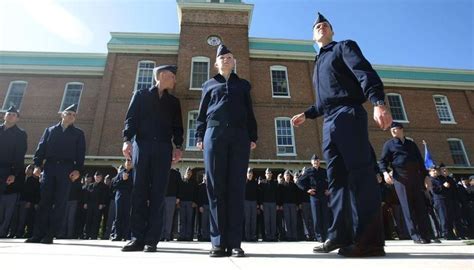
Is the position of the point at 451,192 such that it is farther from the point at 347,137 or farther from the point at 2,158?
the point at 2,158

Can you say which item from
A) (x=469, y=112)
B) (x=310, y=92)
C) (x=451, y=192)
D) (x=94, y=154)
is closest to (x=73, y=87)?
(x=94, y=154)

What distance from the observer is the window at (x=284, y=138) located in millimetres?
17641

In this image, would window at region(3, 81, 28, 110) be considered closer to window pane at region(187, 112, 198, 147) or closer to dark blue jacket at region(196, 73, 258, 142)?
window pane at region(187, 112, 198, 147)

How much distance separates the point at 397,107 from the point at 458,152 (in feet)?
15.1

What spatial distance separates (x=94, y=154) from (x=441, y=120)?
21.6 m

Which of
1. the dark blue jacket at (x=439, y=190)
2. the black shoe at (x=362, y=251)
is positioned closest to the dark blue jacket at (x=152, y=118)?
the black shoe at (x=362, y=251)

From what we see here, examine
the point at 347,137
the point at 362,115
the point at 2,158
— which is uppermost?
the point at 2,158

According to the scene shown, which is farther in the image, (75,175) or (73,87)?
(73,87)

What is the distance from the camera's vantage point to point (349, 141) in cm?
281

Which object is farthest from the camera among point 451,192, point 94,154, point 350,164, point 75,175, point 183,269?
point 94,154

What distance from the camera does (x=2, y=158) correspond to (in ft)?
17.1

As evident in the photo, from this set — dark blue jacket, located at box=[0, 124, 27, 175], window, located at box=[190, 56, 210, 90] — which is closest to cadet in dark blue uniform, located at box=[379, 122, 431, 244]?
dark blue jacket, located at box=[0, 124, 27, 175]

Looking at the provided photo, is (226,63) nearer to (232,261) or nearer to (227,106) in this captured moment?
(227,106)

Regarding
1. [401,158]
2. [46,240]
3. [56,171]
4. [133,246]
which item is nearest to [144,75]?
[56,171]
